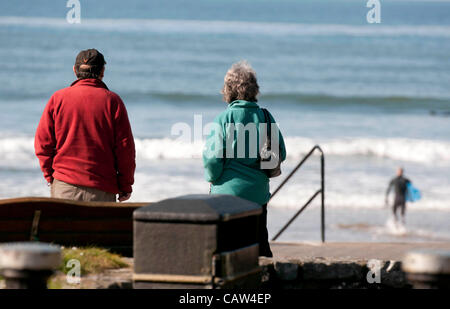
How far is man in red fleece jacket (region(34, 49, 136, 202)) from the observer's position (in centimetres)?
521

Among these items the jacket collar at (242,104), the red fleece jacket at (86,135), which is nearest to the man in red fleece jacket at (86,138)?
the red fleece jacket at (86,135)

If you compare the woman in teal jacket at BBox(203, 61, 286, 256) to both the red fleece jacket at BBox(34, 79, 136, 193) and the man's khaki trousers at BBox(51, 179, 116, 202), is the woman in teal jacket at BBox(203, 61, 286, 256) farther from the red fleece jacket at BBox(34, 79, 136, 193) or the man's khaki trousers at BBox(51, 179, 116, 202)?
the man's khaki trousers at BBox(51, 179, 116, 202)

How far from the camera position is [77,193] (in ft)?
17.3

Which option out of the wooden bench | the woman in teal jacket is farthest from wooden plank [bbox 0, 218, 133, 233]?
the woman in teal jacket

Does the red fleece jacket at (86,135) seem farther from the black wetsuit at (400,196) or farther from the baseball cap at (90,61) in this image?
the black wetsuit at (400,196)

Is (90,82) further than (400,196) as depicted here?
No

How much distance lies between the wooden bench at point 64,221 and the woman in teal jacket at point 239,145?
0.53 metres

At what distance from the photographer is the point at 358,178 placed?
18.8 meters

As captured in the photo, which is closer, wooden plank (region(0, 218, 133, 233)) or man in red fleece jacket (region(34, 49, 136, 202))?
wooden plank (region(0, 218, 133, 233))

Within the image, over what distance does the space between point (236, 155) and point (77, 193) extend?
40.4 inches

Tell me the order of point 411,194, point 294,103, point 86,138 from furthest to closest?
point 294,103 < point 411,194 < point 86,138

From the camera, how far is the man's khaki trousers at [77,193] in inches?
207

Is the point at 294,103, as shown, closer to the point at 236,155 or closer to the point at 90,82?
the point at 90,82

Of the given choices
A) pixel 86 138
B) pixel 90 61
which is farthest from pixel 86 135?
pixel 90 61
